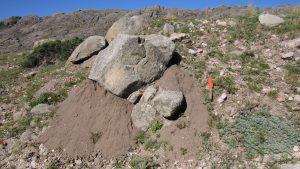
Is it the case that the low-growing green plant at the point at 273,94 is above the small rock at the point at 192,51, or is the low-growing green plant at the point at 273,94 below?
below

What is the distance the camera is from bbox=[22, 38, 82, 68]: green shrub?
1651 centimetres

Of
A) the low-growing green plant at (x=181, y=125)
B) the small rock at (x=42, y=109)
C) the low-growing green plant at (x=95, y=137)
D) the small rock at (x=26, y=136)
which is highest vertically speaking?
the low-growing green plant at (x=181, y=125)

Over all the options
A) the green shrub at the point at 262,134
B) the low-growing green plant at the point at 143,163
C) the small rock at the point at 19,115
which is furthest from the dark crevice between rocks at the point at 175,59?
the small rock at the point at 19,115

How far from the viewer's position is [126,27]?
12.7 metres

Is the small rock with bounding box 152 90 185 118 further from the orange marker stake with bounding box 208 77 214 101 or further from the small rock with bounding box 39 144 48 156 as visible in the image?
the small rock with bounding box 39 144 48 156

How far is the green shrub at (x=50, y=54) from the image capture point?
650 inches

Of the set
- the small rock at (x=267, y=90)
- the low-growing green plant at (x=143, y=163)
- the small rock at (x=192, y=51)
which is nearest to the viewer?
the low-growing green plant at (x=143, y=163)

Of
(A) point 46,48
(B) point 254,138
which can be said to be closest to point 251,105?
(B) point 254,138

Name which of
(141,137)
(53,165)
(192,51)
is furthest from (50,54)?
(141,137)

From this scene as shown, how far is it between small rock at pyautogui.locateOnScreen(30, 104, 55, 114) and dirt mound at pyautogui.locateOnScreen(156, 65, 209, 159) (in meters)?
3.46

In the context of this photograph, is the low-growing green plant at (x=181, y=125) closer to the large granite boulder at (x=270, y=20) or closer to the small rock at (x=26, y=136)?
the small rock at (x=26, y=136)

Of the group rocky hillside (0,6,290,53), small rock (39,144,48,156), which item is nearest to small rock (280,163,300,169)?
small rock (39,144,48,156)

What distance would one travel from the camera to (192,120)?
27.0 feet

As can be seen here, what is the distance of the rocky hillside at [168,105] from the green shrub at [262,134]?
23 mm
